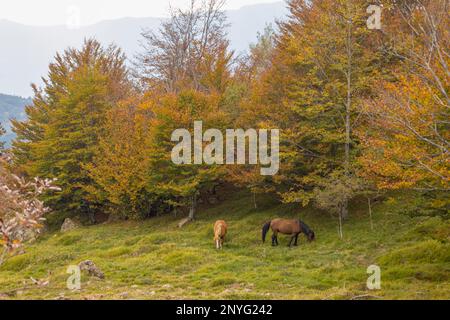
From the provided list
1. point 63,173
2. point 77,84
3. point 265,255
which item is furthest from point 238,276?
point 77,84

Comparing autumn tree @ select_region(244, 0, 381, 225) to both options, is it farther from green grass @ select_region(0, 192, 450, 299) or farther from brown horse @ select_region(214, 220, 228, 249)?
brown horse @ select_region(214, 220, 228, 249)

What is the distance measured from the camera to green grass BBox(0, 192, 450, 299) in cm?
1173

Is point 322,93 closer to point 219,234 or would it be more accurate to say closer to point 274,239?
point 274,239

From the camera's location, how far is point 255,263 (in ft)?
52.6

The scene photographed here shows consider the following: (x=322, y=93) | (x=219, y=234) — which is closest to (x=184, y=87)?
(x=322, y=93)

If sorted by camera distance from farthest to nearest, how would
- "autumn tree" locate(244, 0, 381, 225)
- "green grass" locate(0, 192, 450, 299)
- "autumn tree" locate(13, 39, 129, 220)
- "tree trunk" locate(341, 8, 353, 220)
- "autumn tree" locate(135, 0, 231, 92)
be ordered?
"autumn tree" locate(135, 0, 231, 92)
"autumn tree" locate(13, 39, 129, 220)
"autumn tree" locate(244, 0, 381, 225)
"tree trunk" locate(341, 8, 353, 220)
"green grass" locate(0, 192, 450, 299)

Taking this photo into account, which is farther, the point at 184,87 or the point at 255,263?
the point at 184,87

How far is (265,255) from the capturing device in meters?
17.7

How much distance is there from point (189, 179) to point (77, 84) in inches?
557

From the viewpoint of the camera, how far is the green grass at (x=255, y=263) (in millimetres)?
11727

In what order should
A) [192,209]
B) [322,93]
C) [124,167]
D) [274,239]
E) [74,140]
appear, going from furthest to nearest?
[74,140] < [124,167] < [192,209] < [322,93] < [274,239]

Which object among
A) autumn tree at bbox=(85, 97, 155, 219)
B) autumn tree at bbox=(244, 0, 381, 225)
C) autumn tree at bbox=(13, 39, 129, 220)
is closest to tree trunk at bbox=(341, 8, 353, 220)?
autumn tree at bbox=(244, 0, 381, 225)

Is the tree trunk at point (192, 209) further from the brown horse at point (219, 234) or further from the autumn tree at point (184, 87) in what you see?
the brown horse at point (219, 234)
